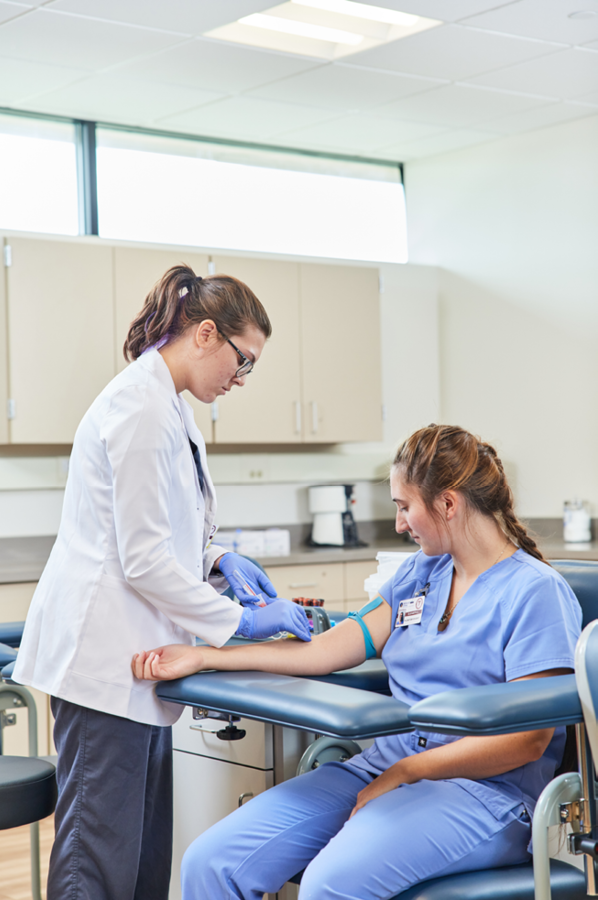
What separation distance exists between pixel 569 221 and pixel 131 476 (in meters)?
3.42

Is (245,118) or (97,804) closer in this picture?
(97,804)

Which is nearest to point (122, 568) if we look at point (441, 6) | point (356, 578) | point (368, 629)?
point (368, 629)

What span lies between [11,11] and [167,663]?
92.4 inches

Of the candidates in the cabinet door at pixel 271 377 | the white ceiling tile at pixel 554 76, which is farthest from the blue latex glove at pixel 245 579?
the white ceiling tile at pixel 554 76

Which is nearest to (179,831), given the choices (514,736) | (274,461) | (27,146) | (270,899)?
(270,899)

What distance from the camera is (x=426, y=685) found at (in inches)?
68.9

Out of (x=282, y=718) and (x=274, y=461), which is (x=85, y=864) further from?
(x=274, y=461)

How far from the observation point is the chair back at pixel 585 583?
6.16ft

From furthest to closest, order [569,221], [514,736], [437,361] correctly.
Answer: [437,361] → [569,221] → [514,736]

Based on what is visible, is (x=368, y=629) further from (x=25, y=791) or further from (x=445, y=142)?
(x=445, y=142)

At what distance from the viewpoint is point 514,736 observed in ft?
5.19

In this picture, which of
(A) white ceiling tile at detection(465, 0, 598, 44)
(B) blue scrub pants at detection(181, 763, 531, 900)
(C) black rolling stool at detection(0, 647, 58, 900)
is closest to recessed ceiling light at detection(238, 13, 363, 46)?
(A) white ceiling tile at detection(465, 0, 598, 44)

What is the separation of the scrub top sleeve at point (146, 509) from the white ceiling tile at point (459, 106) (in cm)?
282

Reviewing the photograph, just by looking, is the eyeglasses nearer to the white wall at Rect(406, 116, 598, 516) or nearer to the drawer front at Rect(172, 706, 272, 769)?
the drawer front at Rect(172, 706, 272, 769)
